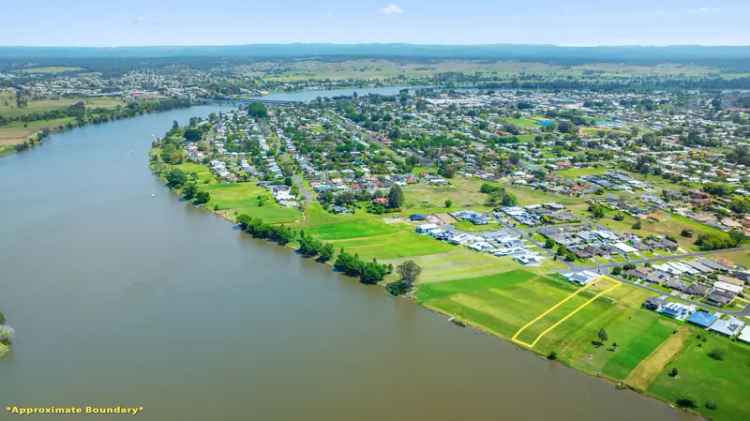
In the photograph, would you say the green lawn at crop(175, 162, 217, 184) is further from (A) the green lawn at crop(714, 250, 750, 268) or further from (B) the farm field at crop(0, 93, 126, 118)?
(B) the farm field at crop(0, 93, 126, 118)

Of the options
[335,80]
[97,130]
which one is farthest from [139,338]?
[335,80]

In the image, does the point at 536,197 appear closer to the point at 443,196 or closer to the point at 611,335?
the point at 443,196

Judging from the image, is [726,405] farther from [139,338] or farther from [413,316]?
[139,338]

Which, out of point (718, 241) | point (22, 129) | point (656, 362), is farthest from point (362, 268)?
point (22, 129)

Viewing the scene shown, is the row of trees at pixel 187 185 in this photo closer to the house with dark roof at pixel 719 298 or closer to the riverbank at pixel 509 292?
the riverbank at pixel 509 292

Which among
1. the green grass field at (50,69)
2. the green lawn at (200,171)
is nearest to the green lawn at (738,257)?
the green lawn at (200,171)

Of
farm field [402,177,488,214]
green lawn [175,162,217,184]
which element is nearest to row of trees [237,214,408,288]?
farm field [402,177,488,214]
